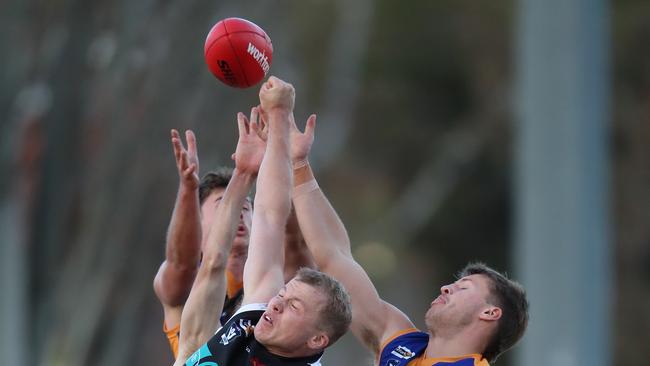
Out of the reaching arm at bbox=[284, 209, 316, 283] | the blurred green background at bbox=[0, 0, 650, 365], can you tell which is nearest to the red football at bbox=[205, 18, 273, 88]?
the reaching arm at bbox=[284, 209, 316, 283]

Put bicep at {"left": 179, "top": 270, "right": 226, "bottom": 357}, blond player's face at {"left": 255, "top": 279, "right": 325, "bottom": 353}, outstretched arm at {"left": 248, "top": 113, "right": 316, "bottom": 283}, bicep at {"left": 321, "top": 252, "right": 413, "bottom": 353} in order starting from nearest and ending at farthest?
blond player's face at {"left": 255, "top": 279, "right": 325, "bottom": 353} → bicep at {"left": 179, "top": 270, "right": 226, "bottom": 357} → bicep at {"left": 321, "top": 252, "right": 413, "bottom": 353} → outstretched arm at {"left": 248, "top": 113, "right": 316, "bottom": 283}

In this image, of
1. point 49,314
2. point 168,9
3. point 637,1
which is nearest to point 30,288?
point 49,314

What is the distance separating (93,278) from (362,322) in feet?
44.9

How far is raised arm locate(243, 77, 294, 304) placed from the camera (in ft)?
21.8

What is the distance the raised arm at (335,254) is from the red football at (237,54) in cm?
40

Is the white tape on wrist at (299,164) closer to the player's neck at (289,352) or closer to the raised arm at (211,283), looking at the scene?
the raised arm at (211,283)

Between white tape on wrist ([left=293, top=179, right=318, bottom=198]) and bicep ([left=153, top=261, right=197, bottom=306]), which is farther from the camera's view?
bicep ([left=153, top=261, right=197, bottom=306])

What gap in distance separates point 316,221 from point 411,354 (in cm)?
89

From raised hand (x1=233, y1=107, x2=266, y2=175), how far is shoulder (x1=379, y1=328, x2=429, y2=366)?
3.71 ft

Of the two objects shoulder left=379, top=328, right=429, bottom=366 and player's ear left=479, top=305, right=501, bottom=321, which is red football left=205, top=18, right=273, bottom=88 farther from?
player's ear left=479, top=305, right=501, bottom=321

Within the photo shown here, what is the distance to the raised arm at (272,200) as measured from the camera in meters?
6.65

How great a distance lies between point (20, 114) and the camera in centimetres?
→ 2020

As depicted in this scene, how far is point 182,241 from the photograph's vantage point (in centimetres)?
756

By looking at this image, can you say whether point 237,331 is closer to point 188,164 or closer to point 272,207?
point 272,207
